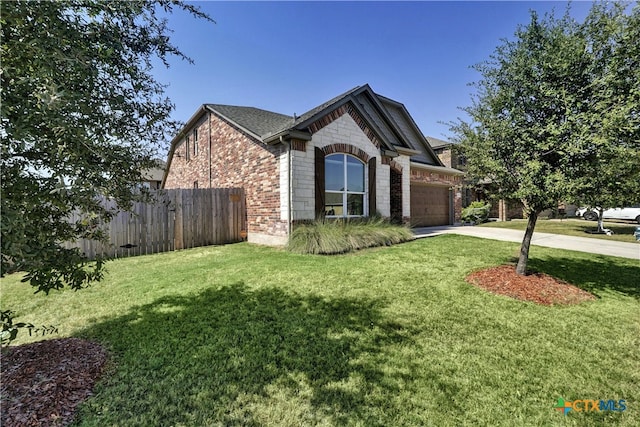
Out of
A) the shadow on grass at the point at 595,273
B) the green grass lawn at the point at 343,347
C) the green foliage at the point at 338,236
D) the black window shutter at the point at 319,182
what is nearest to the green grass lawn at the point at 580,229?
the shadow on grass at the point at 595,273

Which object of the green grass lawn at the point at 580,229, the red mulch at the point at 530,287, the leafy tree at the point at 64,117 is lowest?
the red mulch at the point at 530,287

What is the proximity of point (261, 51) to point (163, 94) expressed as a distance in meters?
7.23

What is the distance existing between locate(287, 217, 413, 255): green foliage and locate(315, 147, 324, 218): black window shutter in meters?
0.38

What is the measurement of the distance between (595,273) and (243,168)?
11235mm

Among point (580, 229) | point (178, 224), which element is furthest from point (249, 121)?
point (580, 229)

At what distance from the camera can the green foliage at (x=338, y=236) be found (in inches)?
307

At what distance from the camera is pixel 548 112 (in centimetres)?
509

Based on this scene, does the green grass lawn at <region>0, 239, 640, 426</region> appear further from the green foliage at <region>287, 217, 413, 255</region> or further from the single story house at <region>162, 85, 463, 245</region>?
the single story house at <region>162, 85, 463, 245</region>

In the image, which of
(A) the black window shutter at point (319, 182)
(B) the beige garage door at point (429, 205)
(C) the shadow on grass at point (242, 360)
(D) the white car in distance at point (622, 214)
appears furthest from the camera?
(D) the white car in distance at point (622, 214)

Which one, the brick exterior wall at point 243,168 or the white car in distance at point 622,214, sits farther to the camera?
the white car in distance at point 622,214

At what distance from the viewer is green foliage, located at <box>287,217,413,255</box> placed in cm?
781

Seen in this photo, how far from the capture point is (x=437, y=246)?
28.5 ft

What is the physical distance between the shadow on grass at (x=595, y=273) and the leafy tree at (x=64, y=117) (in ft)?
26.6

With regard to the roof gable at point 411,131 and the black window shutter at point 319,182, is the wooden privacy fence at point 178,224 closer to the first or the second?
the black window shutter at point 319,182
